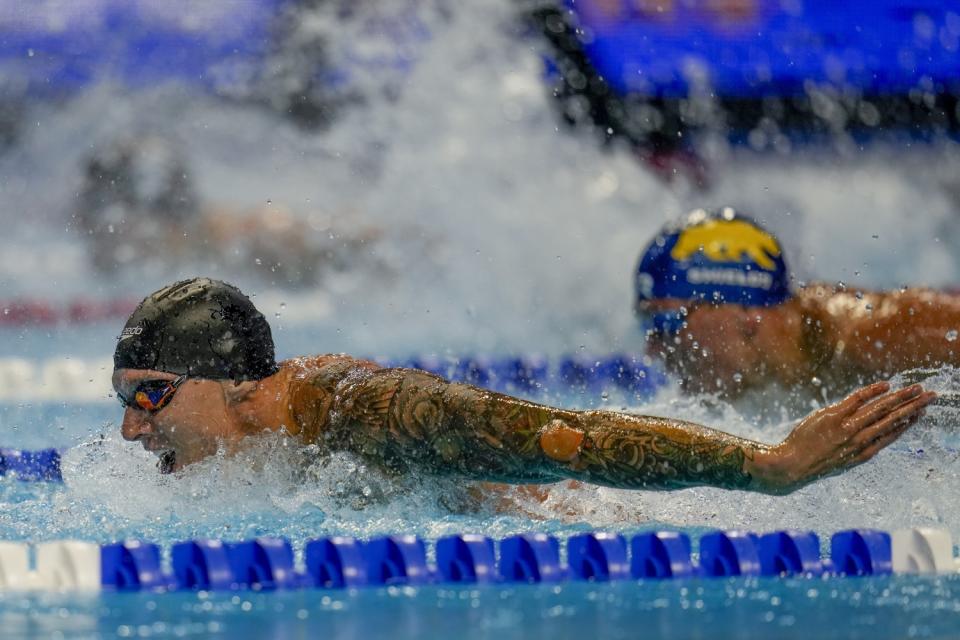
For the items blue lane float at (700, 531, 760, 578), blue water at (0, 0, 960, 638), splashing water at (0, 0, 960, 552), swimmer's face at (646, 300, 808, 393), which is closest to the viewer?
blue lane float at (700, 531, 760, 578)

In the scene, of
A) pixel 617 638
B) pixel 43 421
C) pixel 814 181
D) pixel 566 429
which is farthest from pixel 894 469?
pixel 814 181

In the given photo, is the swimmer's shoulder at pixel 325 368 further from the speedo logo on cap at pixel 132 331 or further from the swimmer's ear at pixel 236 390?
the speedo logo on cap at pixel 132 331

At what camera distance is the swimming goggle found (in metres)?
2.98

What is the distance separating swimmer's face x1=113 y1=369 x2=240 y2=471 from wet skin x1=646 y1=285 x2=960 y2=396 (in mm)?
1754

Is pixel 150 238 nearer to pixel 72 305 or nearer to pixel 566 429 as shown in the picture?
pixel 72 305

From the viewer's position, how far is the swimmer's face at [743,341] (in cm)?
428

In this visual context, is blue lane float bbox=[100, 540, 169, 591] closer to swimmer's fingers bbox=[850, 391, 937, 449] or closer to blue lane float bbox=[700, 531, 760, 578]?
blue lane float bbox=[700, 531, 760, 578]

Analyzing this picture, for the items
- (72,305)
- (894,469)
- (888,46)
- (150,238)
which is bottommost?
(894,469)

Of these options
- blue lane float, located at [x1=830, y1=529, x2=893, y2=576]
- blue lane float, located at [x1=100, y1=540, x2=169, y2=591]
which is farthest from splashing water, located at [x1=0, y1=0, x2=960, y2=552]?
blue lane float, located at [x1=830, y1=529, x2=893, y2=576]

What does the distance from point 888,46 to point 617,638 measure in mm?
7726

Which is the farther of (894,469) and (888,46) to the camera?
(888,46)

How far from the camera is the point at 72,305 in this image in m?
8.55

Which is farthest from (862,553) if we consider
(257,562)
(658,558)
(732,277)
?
(732,277)

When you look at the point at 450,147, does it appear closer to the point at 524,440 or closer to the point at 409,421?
the point at 409,421
